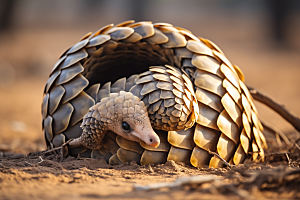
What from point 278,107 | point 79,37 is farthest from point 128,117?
point 79,37

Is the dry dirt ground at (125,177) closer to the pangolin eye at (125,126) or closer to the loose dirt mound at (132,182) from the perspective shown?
the loose dirt mound at (132,182)

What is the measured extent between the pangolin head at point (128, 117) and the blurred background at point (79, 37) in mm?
1638

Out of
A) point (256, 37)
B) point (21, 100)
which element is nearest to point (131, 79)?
point (21, 100)

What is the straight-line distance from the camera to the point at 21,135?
13.6 feet

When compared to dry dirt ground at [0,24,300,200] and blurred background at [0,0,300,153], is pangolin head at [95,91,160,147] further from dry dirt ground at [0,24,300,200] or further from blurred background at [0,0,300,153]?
blurred background at [0,0,300,153]

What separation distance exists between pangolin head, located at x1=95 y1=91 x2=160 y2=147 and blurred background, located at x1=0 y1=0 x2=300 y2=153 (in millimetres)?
1638

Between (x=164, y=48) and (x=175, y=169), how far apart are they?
909mm

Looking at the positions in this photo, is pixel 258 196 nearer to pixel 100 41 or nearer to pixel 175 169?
pixel 175 169

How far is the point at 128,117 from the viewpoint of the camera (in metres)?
1.76

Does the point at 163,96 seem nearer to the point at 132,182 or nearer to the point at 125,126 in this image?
the point at 125,126

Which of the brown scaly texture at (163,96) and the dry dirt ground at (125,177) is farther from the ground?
the brown scaly texture at (163,96)

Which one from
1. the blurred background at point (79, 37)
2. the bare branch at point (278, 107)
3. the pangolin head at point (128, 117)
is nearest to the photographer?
the pangolin head at point (128, 117)

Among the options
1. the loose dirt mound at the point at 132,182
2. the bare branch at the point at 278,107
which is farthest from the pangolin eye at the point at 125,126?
the bare branch at the point at 278,107

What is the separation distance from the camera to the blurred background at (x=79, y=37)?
5.29m
